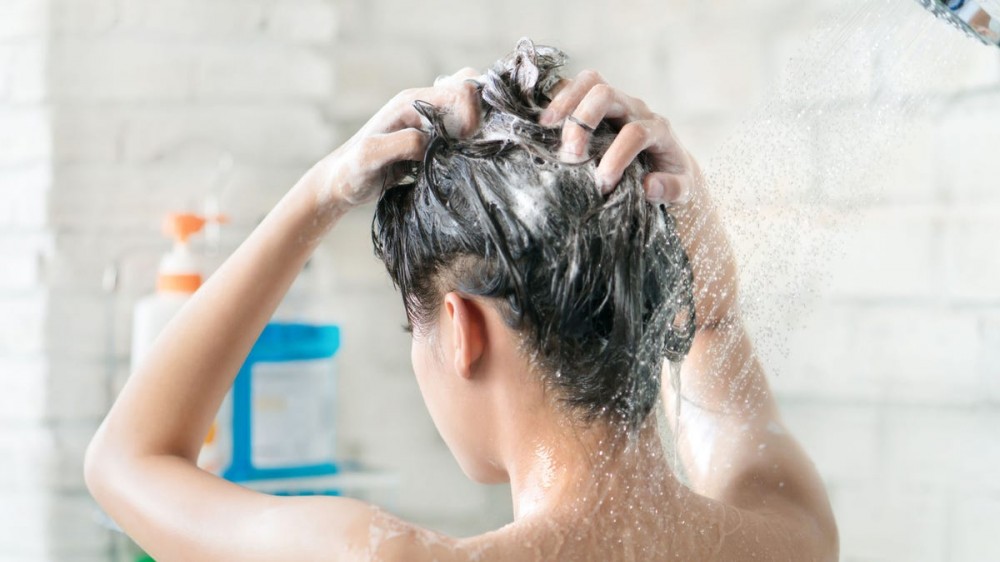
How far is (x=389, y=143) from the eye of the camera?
2.27 ft

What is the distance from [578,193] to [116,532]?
74 cm

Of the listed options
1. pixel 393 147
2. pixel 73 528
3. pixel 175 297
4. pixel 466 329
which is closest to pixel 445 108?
pixel 393 147

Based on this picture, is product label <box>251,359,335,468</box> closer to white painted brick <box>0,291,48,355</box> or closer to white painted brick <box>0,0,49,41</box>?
white painted brick <box>0,291,48,355</box>

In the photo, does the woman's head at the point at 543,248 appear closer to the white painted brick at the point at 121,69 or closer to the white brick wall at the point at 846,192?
the white brick wall at the point at 846,192

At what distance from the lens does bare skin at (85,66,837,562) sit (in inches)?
24.5

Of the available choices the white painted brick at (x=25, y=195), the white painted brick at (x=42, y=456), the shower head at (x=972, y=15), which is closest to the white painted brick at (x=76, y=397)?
the white painted brick at (x=42, y=456)

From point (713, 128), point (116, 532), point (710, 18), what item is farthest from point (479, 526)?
point (710, 18)

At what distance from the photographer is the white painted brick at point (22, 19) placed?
105 centimetres

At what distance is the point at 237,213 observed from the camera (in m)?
1.16

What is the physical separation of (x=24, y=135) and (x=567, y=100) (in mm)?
691

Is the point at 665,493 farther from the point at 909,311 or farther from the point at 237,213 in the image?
the point at 237,213

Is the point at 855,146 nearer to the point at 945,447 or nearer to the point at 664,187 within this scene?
the point at 664,187

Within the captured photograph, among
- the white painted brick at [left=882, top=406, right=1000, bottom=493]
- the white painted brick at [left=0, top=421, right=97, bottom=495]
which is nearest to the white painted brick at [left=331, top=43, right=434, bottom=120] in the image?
the white painted brick at [left=0, top=421, right=97, bottom=495]

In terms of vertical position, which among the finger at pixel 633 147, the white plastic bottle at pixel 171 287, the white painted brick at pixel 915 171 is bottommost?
the white plastic bottle at pixel 171 287
